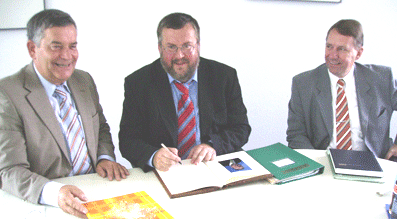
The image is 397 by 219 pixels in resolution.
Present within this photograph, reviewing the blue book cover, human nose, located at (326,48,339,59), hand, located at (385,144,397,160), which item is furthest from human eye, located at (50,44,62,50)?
hand, located at (385,144,397,160)

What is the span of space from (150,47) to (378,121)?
5.40 ft

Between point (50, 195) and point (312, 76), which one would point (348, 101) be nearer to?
point (312, 76)

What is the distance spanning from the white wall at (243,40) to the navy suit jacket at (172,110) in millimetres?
653

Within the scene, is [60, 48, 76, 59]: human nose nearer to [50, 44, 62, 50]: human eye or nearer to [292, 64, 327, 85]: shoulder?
[50, 44, 62, 50]: human eye

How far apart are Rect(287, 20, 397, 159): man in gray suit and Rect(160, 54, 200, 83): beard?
2.52 feet

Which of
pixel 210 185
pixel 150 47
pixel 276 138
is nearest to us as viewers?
pixel 210 185

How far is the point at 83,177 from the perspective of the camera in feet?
4.74

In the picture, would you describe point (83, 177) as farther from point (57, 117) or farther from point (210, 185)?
point (210, 185)

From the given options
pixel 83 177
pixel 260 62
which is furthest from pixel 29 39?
pixel 260 62

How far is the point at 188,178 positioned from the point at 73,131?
0.58 meters

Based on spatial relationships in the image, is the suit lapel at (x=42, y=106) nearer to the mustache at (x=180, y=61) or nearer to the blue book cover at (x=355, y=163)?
the mustache at (x=180, y=61)

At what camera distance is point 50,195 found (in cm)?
121

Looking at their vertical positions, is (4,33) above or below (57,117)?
above

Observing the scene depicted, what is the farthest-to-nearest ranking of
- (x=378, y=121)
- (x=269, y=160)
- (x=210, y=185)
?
1. (x=378, y=121)
2. (x=269, y=160)
3. (x=210, y=185)
